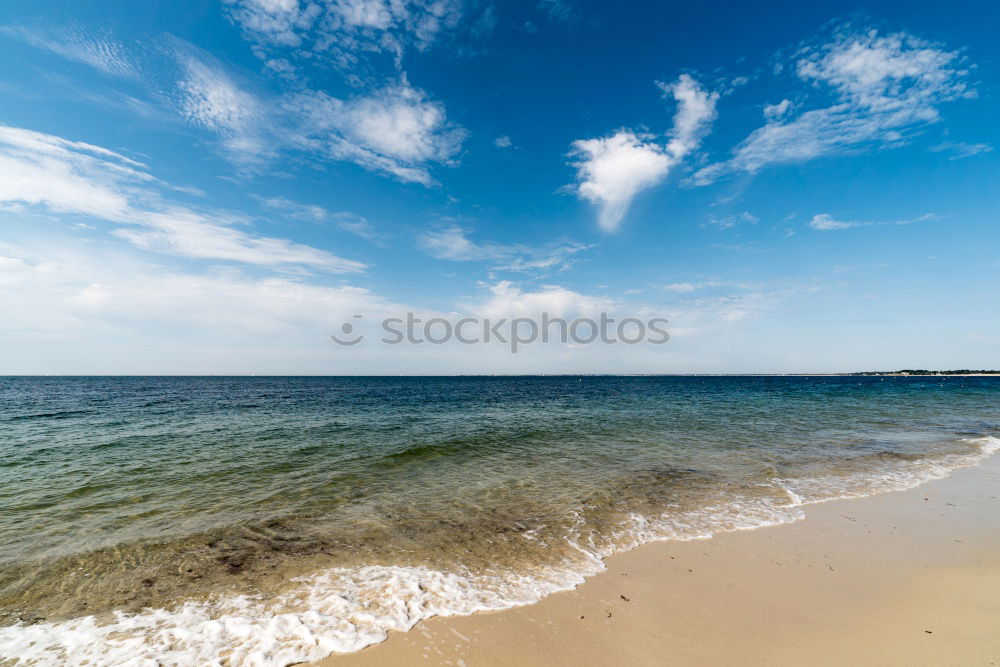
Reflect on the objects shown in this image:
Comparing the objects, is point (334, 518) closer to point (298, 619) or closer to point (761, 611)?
point (298, 619)

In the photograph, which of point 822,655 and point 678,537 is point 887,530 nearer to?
point 678,537

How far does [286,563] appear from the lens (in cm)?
707

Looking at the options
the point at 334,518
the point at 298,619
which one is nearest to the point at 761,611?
the point at 298,619

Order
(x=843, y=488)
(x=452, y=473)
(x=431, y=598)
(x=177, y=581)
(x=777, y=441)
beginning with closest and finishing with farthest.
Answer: (x=431, y=598) < (x=177, y=581) < (x=843, y=488) < (x=452, y=473) < (x=777, y=441)

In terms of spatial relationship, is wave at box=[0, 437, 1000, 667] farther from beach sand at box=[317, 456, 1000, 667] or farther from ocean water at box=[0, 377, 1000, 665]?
beach sand at box=[317, 456, 1000, 667]

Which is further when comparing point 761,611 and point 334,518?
point 334,518

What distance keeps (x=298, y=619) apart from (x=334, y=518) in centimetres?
423

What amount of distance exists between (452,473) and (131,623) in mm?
8958

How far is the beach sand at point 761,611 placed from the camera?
4.64m

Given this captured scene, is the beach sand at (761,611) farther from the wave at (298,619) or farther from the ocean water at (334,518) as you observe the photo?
the ocean water at (334,518)

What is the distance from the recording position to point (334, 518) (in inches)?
368

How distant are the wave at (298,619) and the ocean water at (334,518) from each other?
0.03m

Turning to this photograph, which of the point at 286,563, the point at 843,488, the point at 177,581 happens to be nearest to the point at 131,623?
the point at 177,581

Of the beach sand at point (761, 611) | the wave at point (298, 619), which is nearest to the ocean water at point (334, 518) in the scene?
the wave at point (298, 619)
